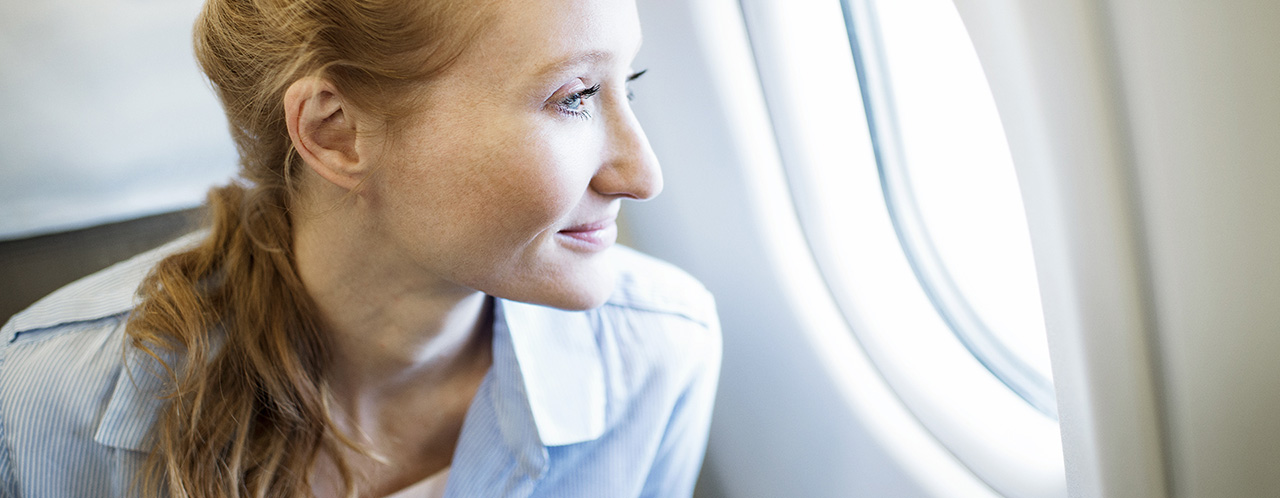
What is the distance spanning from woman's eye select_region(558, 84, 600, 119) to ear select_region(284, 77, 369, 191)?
18 cm

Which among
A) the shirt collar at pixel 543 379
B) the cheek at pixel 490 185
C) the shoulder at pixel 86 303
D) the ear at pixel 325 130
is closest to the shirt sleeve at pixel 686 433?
the shirt collar at pixel 543 379

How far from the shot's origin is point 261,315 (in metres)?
0.88

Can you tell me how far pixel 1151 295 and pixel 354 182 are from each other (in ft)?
2.10

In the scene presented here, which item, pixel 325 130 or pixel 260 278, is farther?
pixel 260 278

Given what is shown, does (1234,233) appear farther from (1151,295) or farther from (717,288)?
(717,288)

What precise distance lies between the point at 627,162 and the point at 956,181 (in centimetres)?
41

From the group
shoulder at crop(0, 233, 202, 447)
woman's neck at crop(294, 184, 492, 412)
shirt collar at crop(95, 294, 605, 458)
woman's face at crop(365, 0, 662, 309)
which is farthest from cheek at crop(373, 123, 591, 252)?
shoulder at crop(0, 233, 202, 447)

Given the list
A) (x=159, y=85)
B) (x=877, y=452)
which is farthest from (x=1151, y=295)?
(x=159, y=85)

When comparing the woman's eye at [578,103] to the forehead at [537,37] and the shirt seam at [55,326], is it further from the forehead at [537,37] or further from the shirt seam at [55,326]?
the shirt seam at [55,326]

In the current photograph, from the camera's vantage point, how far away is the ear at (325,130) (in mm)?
746

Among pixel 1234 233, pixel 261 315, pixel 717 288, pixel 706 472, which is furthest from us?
pixel 706 472

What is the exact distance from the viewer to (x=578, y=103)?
2.52 feet

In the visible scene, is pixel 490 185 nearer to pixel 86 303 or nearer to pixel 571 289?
pixel 571 289

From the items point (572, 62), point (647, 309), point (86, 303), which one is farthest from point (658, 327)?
point (86, 303)
